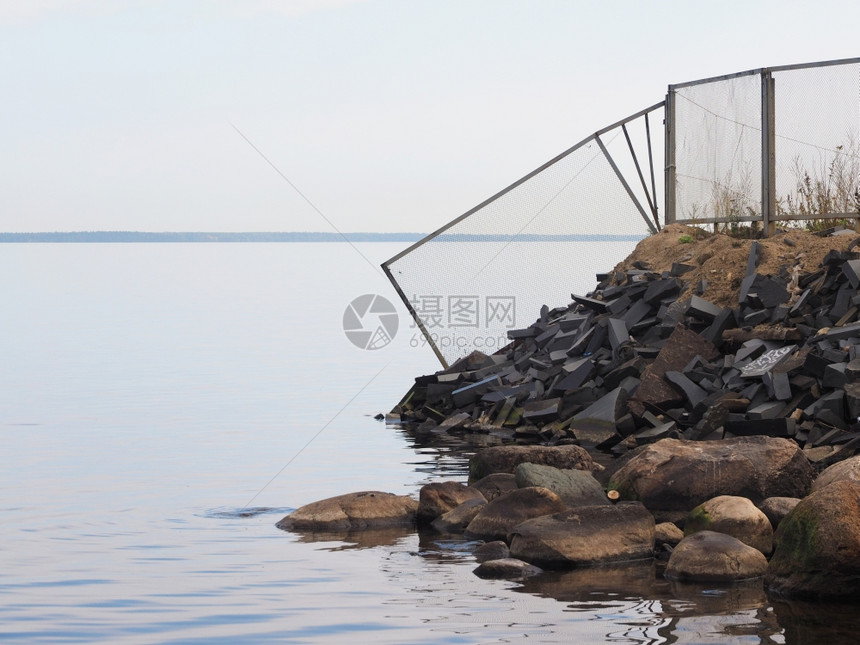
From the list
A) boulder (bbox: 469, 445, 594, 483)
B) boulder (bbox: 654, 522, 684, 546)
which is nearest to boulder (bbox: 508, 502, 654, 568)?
boulder (bbox: 654, 522, 684, 546)

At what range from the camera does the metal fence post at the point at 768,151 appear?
1898 cm

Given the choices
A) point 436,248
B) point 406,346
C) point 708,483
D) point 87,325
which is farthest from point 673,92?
point 87,325

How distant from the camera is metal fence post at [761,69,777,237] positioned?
62.3 ft

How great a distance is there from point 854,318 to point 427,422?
6.79 metres

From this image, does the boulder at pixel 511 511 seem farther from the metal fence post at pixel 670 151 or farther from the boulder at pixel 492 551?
the metal fence post at pixel 670 151

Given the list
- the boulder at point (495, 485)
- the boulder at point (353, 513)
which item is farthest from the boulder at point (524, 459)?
the boulder at point (353, 513)

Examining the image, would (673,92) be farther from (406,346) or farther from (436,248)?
(406,346)

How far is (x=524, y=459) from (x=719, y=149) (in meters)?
8.53

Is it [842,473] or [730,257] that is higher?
[730,257]

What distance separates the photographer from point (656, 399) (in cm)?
1638

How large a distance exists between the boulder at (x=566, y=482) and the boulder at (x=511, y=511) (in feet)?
1.34

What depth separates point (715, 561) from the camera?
9969 millimetres

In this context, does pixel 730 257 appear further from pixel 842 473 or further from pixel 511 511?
pixel 511 511

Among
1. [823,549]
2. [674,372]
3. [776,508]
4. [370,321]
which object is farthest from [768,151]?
[370,321]
